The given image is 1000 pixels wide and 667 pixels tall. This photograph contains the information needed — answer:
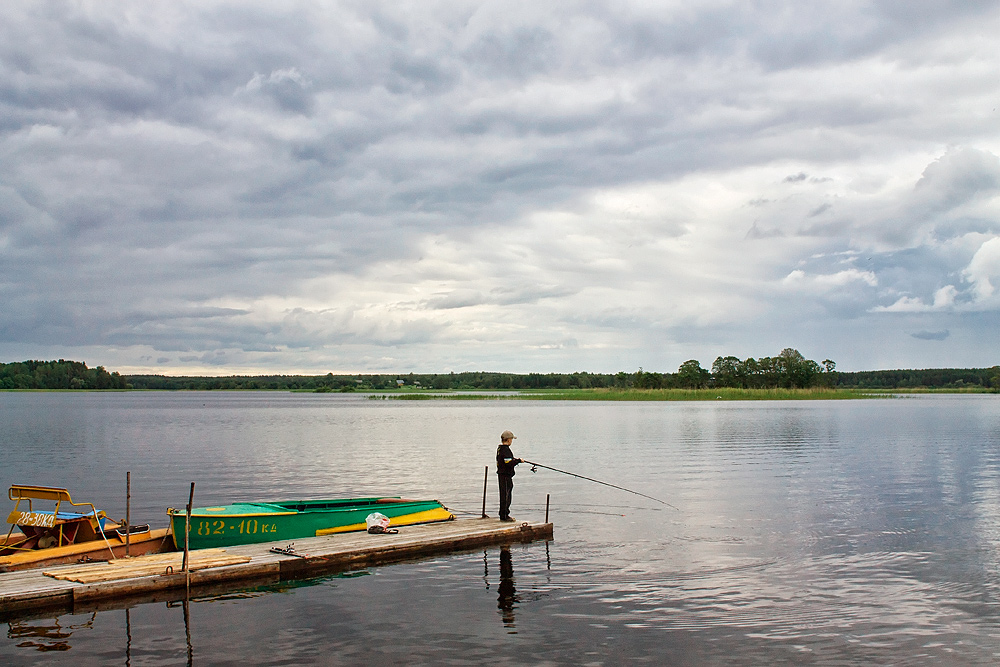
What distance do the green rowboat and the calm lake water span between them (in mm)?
2602

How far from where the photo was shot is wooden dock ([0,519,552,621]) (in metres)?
13.3

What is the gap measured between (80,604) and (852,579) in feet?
49.4

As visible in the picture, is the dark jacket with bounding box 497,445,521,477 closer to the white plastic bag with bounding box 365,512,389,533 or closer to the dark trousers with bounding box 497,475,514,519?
the dark trousers with bounding box 497,475,514,519

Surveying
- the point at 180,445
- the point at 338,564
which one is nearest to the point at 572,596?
the point at 338,564

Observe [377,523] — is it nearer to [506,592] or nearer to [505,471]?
[505,471]

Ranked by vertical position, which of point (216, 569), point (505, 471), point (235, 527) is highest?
point (505, 471)

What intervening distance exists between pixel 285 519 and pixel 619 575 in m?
7.94

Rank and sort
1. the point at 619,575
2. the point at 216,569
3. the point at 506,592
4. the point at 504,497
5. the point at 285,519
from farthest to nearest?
1. the point at 504,497
2. the point at 285,519
3. the point at 619,575
4. the point at 506,592
5. the point at 216,569

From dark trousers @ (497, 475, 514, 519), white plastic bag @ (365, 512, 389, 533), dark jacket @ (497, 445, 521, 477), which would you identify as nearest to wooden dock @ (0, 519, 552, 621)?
white plastic bag @ (365, 512, 389, 533)

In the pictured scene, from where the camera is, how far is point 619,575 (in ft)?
54.2

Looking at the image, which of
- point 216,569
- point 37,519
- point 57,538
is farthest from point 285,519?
point 37,519

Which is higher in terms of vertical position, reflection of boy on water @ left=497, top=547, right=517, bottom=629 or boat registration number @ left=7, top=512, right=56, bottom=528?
boat registration number @ left=7, top=512, right=56, bottom=528

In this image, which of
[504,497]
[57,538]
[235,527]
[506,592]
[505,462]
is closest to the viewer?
[506,592]

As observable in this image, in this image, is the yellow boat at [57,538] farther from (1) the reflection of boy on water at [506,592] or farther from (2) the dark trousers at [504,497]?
(2) the dark trousers at [504,497]
